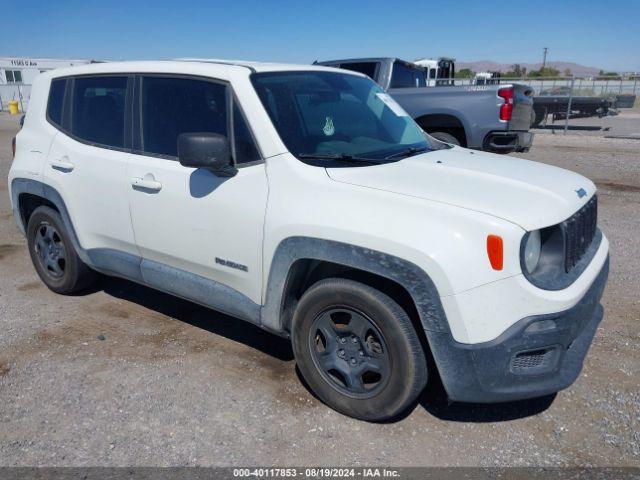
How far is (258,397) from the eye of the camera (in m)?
3.24

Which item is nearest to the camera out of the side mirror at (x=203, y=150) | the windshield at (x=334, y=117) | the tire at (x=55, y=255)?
the side mirror at (x=203, y=150)

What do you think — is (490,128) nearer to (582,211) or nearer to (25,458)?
(582,211)

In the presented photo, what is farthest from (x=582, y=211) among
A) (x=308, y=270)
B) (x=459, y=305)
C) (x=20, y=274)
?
(x=20, y=274)

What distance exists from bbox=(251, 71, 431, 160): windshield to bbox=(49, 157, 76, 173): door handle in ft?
5.65

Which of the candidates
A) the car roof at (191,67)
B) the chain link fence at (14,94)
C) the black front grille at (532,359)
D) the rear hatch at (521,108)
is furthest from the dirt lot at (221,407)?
the chain link fence at (14,94)

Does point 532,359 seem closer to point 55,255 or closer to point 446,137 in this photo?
point 55,255

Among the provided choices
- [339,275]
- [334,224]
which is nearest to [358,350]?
[339,275]

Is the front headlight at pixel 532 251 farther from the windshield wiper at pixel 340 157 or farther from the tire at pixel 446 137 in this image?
the tire at pixel 446 137

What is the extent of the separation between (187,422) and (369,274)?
1.33m

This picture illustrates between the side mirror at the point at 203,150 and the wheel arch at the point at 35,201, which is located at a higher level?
the side mirror at the point at 203,150

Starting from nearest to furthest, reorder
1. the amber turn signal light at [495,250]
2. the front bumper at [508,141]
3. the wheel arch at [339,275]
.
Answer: the amber turn signal light at [495,250] → the wheel arch at [339,275] → the front bumper at [508,141]

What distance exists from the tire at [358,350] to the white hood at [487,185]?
58cm

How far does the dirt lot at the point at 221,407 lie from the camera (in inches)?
109

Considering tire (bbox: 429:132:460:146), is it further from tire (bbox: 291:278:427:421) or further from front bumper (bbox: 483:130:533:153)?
tire (bbox: 291:278:427:421)
